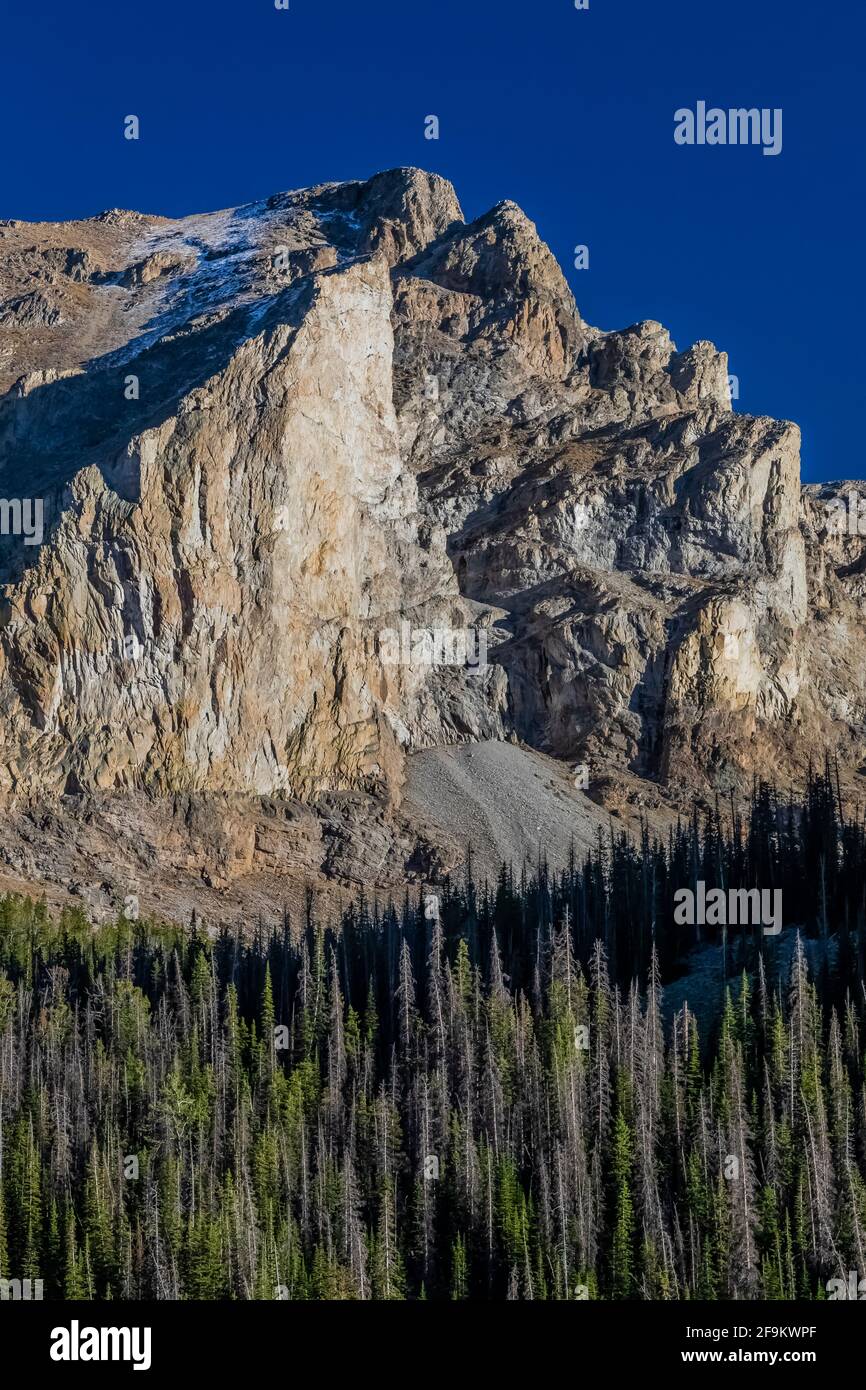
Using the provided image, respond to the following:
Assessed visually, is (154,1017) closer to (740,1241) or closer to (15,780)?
(740,1241)

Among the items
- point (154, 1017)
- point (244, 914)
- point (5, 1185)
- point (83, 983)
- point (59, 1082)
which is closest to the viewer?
point (5, 1185)

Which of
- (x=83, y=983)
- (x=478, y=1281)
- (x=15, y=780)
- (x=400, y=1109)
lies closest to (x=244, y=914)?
(x=15, y=780)

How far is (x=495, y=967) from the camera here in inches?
3853

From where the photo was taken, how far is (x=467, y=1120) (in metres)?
83.4

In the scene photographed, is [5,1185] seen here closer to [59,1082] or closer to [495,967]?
[59,1082]

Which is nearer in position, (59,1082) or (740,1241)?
(740,1241)

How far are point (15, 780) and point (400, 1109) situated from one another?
92.8m

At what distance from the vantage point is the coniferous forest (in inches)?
2963

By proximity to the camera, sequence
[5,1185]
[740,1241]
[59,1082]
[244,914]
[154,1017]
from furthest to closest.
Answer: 1. [244,914]
2. [154,1017]
3. [59,1082]
4. [5,1185]
5. [740,1241]

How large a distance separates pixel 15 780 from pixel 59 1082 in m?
83.0

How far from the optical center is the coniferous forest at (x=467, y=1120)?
75250mm
